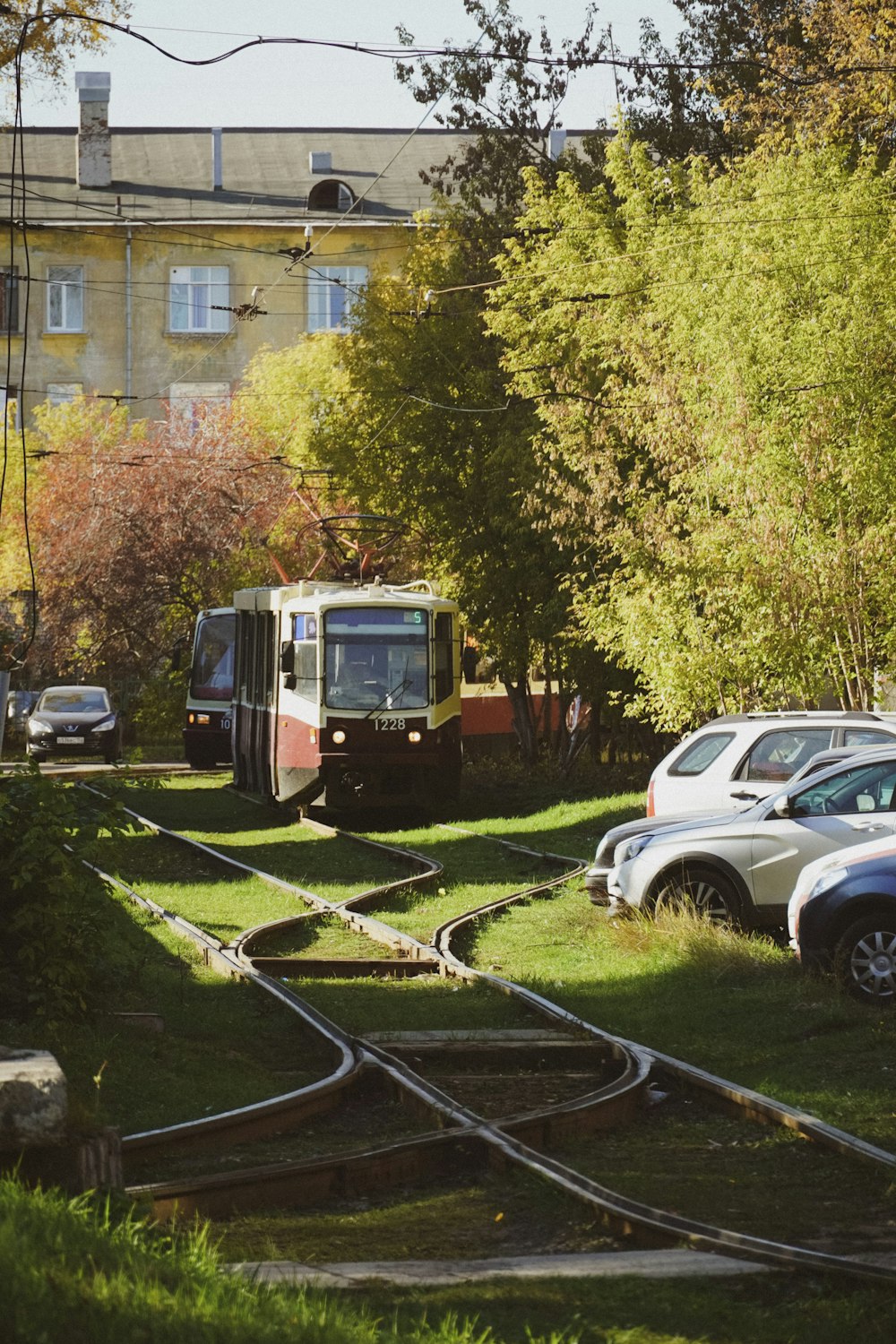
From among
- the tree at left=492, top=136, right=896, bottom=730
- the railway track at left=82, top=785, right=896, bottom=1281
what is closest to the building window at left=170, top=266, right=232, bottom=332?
the tree at left=492, top=136, right=896, bottom=730

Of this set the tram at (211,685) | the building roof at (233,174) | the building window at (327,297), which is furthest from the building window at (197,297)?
the tram at (211,685)

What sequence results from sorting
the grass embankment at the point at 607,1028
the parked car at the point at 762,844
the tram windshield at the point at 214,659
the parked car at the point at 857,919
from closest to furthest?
the grass embankment at the point at 607,1028 < the parked car at the point at 857,919 < the parked car at the point at 762,844 < the tram windshield at the point at 214,659

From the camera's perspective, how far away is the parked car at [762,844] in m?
13.0

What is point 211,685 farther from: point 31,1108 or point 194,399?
point 31,1108

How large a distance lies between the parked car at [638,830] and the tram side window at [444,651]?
9.99 meters

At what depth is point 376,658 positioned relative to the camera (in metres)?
25.8

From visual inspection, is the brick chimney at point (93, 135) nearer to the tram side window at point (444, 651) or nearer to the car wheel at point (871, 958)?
the tram side window at point (444, 651)

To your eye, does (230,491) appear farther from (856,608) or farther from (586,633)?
(856,608)

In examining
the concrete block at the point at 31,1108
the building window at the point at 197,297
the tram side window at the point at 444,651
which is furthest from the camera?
the building window at the point at 197,297

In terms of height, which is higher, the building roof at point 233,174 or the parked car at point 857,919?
the building roof at point 233,174

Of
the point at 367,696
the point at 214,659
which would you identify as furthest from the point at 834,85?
the point at 214,659

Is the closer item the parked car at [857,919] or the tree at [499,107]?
the parked car at [857,919]

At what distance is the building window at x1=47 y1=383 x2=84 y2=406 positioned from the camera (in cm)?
6088

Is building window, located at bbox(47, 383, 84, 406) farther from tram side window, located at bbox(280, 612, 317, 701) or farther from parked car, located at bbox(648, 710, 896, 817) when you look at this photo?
parked car, located at bbox(648, 710, 896, 817)
